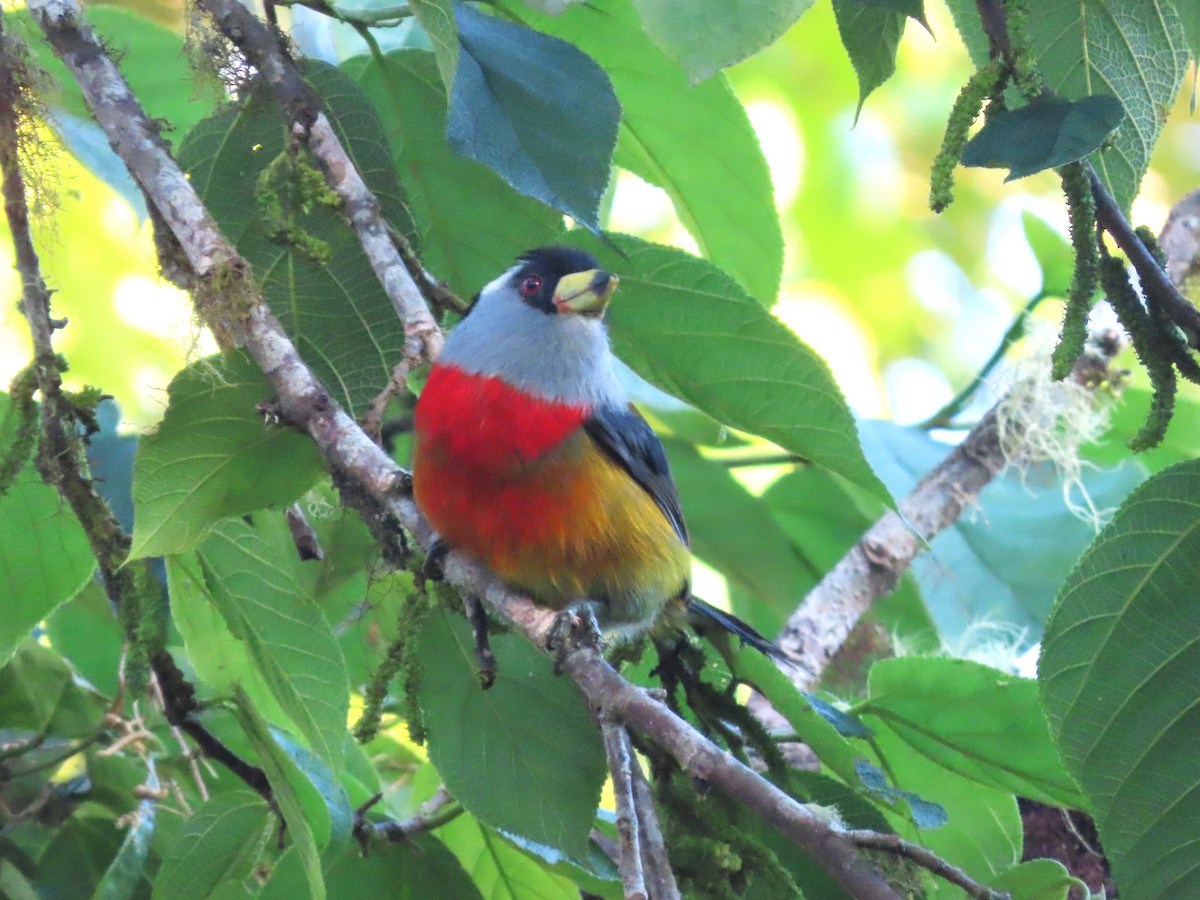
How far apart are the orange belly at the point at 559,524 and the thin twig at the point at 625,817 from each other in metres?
0.74

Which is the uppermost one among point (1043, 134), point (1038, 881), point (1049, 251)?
point (1049, 251)

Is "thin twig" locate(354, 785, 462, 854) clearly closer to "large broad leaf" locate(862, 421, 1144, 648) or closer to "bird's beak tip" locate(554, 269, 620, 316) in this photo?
"bird's beak tip" locate(554, 269, 620, 316)

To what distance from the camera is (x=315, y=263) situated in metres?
2.12

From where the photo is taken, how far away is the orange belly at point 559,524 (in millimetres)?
2115

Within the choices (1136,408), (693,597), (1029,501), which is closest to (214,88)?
(693,597)

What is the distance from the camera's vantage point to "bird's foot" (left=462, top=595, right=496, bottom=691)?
1.79 meters

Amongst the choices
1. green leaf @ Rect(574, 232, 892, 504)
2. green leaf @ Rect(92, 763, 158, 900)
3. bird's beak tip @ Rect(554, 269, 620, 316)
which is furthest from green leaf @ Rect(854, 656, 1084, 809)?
green leaf @ Rect(92, 763, 158, 900)

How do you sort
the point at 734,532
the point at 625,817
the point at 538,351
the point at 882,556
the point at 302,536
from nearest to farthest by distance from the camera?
the point at 625,817
the point at 302,536
the point at 538,351
the point at 882,556
the point at 734,532

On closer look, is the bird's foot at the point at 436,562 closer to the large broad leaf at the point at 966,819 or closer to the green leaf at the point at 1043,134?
the large broad leaf at the point at 966,819

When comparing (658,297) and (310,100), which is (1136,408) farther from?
(310,100)

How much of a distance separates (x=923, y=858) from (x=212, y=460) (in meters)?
1.19

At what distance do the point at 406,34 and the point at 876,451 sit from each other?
4.86 feet

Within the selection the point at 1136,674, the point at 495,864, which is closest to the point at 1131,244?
the point at 1136,674

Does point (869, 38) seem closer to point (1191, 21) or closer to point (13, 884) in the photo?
point (1191, 21)
